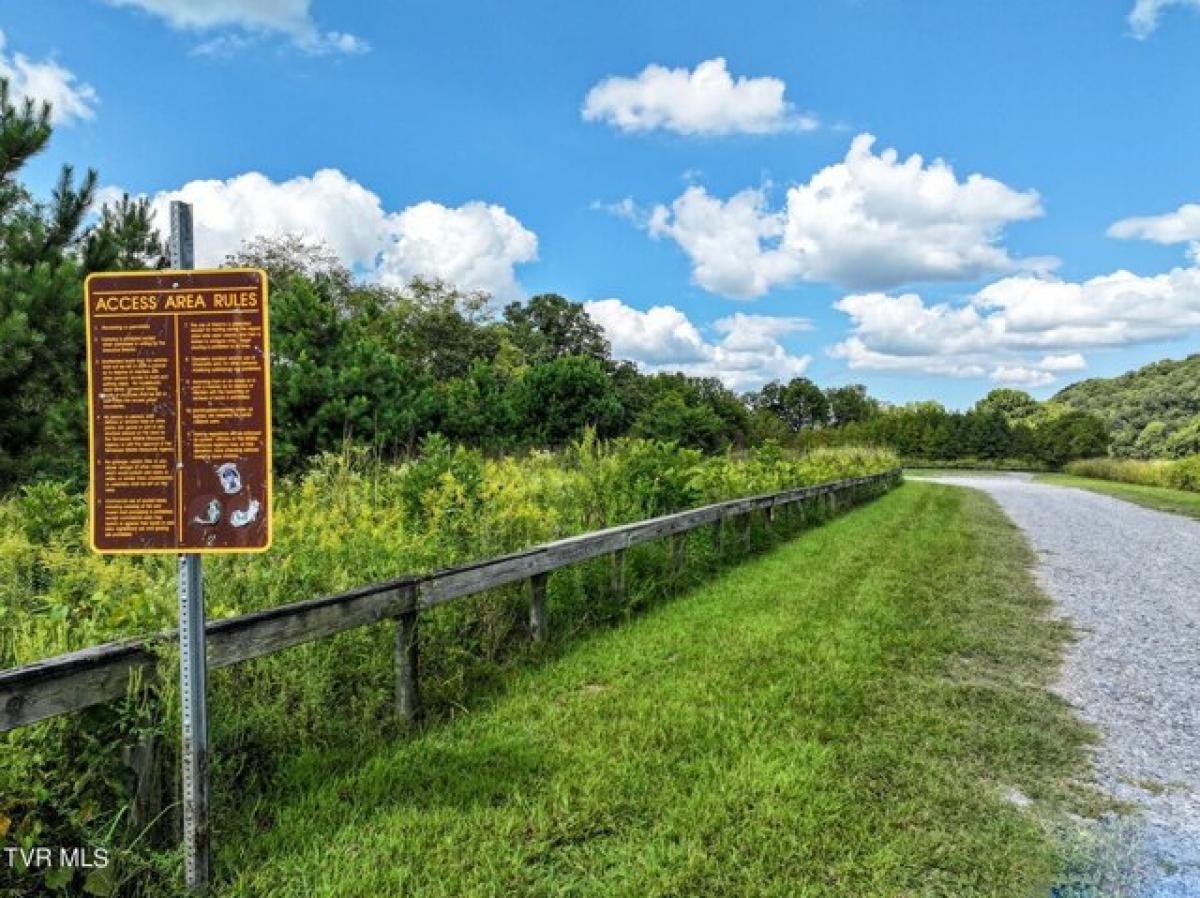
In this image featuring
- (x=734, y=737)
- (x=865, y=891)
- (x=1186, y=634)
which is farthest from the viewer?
(x=1186, y=634)

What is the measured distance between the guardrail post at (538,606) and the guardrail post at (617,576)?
148 centimetres

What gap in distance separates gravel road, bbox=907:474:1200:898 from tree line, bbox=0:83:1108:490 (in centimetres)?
567

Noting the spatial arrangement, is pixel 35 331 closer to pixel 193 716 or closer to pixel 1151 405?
pixel 193 716

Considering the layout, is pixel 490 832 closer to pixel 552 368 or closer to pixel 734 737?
pixel 734 737

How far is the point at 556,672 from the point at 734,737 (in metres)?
1.47

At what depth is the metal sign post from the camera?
278 cm

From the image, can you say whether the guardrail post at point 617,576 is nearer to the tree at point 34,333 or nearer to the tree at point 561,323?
the tree at point 34,333

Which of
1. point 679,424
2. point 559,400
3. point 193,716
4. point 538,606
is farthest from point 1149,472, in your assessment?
point 193,716

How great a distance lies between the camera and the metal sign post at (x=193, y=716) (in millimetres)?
2779

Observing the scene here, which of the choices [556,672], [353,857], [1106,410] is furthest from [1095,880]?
[1106,410]

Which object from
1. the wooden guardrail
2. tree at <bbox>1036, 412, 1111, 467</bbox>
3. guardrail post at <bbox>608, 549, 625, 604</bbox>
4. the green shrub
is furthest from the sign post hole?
tree at <bbox>1036, 412, 1111, 467</bbox>

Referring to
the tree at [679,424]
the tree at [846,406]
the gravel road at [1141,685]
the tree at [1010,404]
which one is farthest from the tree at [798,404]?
the gravel road at [1141,685]

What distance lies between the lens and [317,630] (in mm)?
3801

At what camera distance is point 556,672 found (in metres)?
5.38
